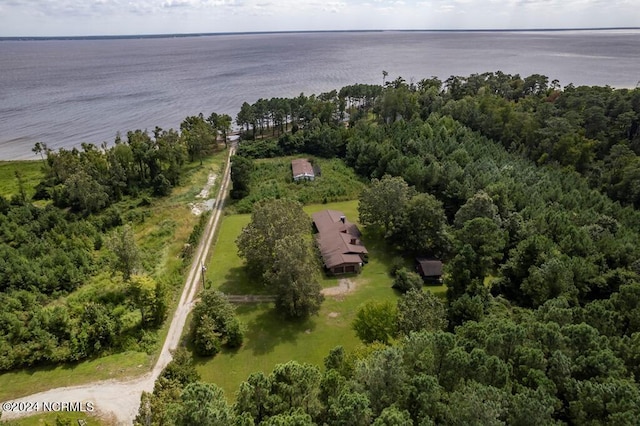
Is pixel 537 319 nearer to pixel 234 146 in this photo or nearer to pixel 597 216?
pixel 597 216

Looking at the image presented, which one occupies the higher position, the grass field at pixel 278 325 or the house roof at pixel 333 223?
the house roof at pixel 333 223

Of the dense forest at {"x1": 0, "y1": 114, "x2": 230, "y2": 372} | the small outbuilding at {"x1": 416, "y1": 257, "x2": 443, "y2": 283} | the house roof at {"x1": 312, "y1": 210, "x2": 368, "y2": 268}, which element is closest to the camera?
the dense forest at {"x1": 0, "y1": 114, "x2": 230, "y2": 372}

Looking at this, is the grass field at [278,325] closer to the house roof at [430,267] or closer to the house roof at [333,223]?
the house roof at [333,223]

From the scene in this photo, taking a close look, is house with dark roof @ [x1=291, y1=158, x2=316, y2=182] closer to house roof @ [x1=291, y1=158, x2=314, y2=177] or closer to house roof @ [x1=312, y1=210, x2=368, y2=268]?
house roof @ [x1=291, y1=158, x2=314, y2=177]

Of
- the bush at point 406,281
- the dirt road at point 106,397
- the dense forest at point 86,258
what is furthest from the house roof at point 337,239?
the dirt road at point 106,397

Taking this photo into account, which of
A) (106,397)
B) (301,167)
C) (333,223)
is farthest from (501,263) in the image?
(106,397)

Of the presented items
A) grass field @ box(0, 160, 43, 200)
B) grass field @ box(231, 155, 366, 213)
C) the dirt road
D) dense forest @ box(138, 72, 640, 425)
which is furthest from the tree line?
grass field @ box(0, 160, 43, 200)
